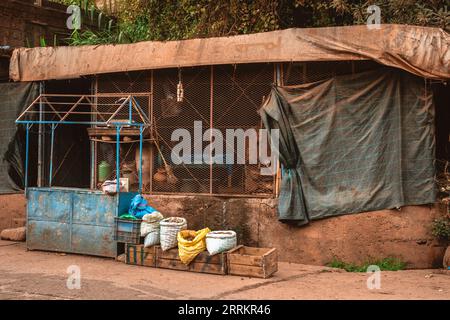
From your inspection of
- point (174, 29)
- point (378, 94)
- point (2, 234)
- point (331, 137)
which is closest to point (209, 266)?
point (331, 137)

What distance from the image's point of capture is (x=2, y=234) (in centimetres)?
1139

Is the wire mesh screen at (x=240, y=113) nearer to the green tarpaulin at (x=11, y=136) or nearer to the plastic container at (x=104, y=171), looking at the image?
the plastic container at (x=104, y=171)

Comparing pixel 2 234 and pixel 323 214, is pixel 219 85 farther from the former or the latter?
pixel 2 234

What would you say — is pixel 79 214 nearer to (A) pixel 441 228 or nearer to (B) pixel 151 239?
(B) pixel 151 239

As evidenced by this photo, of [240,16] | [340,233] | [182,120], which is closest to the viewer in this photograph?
[340,233]

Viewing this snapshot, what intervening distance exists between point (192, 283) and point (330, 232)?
2.72m

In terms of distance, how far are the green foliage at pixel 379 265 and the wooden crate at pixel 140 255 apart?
118 inches

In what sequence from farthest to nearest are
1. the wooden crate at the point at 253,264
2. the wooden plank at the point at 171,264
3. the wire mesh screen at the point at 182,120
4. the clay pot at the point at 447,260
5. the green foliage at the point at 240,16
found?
the green foliage at the point at 240,16 < the wire mesh screen at the point at 182,120 < the clay pot at the point at 447,260 < the wooden plank at the point at 171,264 < the wooden crate at the point at 253,264

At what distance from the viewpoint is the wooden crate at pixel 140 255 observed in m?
8.91

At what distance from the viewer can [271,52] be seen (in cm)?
938

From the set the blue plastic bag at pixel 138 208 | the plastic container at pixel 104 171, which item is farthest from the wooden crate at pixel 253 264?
the plastic container at pixel 104 171

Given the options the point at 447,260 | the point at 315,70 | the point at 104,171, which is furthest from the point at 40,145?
the point at 447,260

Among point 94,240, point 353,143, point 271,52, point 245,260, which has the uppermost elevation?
point 271,52

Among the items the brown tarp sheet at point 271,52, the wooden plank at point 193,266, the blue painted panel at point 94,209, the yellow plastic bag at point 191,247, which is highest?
the brown tarp sheet at point 271,52
